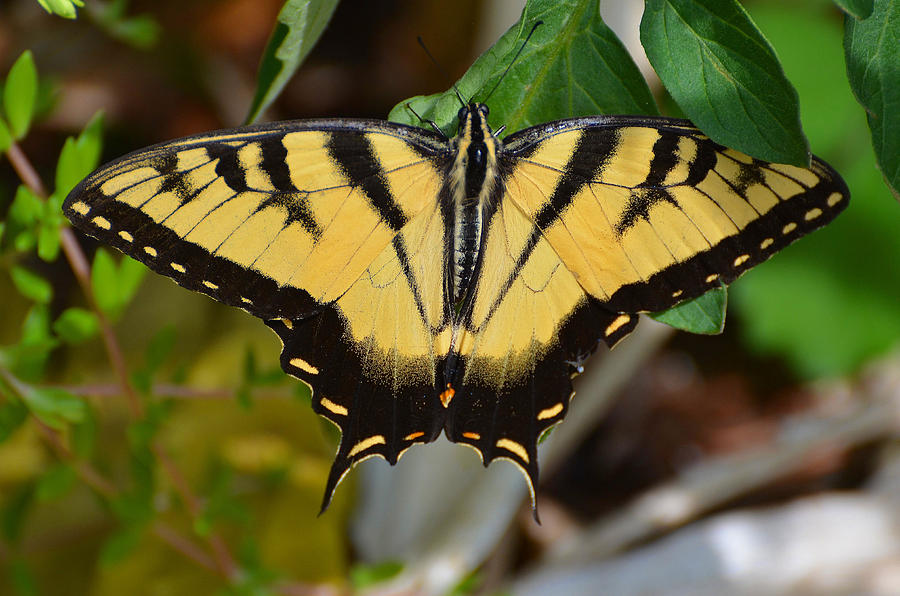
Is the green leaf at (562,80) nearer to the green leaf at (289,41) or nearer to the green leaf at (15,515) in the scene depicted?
the green leaf at (289,41)

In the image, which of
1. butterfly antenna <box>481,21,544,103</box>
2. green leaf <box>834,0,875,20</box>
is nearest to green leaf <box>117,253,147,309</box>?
butterfly antenna <box>481,21,544,103</box>

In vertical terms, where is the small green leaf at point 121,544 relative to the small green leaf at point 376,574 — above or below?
above

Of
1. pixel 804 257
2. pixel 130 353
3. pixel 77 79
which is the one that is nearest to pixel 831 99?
pixel 804 257

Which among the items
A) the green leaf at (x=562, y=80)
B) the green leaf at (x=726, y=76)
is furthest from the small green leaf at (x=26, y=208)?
the green leaf at (x=726, y=76)

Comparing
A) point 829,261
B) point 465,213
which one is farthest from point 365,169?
point 829,261

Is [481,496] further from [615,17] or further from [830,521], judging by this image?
[615,17]
